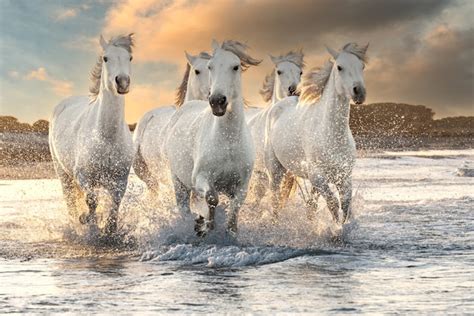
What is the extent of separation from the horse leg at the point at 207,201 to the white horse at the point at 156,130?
2.76 meters

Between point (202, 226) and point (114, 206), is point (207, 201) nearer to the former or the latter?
point (202, 226)

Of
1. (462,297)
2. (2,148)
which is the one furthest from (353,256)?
(2,148)

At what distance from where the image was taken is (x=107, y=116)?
31.1 ft

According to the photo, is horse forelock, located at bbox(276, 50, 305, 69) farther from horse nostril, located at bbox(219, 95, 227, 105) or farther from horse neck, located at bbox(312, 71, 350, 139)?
horse nostril, located at bbox(219, 95, 227, 105)

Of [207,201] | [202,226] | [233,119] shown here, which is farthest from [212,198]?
[233,119]

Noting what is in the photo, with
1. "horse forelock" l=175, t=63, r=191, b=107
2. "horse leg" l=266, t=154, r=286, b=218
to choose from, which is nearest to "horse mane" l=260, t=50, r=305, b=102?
"horse forelock" l=175, t=63, r=191, b=107

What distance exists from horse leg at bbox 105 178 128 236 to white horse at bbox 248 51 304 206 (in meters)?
2.50

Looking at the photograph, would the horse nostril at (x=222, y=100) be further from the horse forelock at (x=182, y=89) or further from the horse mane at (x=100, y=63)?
the horse forelock at (x=182, y=89)

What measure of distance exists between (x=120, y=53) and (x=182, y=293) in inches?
145

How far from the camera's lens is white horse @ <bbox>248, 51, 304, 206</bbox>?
38.3ft

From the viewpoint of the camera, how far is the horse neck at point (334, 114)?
9141 mm

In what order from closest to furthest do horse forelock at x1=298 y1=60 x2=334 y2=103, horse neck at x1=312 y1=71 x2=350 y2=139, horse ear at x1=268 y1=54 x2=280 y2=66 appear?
horse neck at x1=312 y1=71 x2=350 y2=139 → horse forelock at x1=298 y1=60 x2=334 y2=103 → horse ear at x1=268 y1=54 x2=280 y2=66

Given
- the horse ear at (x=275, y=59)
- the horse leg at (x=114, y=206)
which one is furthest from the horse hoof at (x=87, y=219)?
the horse ear at (x=275, y=59)

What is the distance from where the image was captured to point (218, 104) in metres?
7.72
